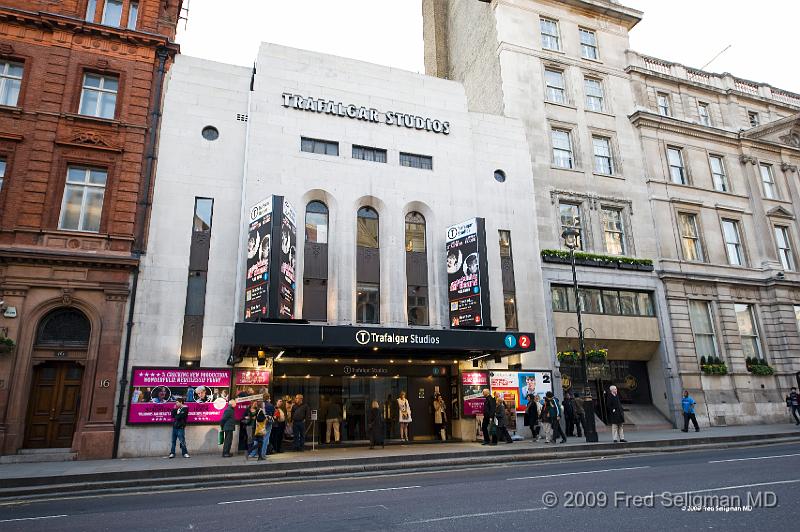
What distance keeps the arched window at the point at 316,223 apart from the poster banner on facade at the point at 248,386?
5626 millimetres

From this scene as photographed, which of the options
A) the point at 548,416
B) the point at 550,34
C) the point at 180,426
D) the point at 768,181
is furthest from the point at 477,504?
the point at 768,181

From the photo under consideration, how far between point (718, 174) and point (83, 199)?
3305cm

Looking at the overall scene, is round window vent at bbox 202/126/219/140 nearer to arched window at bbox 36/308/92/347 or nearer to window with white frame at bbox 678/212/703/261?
arched window at bbox 36/308/92/347

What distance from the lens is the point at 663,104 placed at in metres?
30.5

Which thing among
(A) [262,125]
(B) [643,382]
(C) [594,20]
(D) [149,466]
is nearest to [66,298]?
(D) [149,466]

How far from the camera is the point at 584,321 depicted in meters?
23.8

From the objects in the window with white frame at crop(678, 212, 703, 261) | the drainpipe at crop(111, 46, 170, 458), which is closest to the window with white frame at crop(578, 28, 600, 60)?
the window with white frame at crop(678, 212, 703, 261)

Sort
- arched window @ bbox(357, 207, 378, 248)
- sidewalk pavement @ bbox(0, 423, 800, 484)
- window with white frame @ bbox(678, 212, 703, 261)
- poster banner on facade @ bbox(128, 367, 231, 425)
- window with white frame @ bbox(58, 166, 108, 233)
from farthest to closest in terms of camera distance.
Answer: window with white frame @ bbox(678, 212, 703, 261)
arched window @ bbox(357, 207, 378, 248)
window with white frame @ bbox(58, 166, 108, 233)
poster banner on facade @ bbox(128, 367, 231, 425)
sidewalk pavement @ bbox(0, 423, 800, 484)

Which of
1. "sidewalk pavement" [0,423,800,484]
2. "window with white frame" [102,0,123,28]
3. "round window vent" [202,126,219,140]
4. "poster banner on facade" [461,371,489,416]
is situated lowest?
"sidewalk pavement" [0,423,800,484]

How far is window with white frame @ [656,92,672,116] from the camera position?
30125 millimetres

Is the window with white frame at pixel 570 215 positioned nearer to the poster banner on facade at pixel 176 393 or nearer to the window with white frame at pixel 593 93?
the window with white frame at pixel 593 93

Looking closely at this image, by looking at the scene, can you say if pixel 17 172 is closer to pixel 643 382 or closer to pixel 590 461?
pixel 590 461

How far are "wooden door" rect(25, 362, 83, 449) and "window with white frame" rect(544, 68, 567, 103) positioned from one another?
25.9 metres

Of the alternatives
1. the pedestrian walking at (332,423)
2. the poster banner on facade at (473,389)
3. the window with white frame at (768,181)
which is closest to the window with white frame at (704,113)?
the window with white frame at (768,181)
